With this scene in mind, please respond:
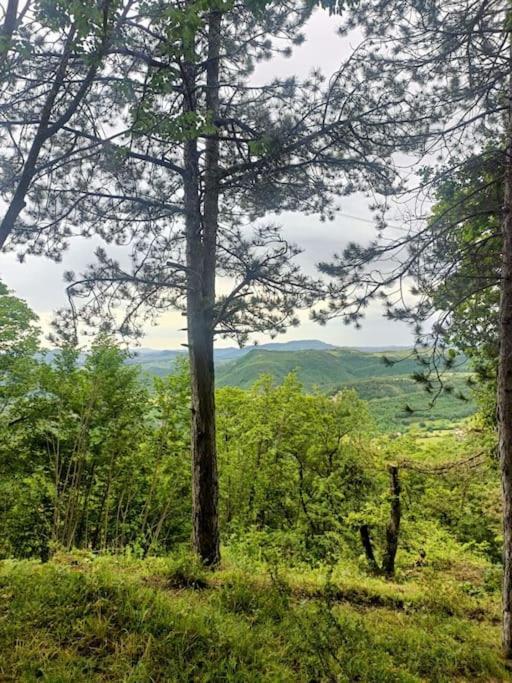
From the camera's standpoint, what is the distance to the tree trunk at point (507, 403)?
3.59m

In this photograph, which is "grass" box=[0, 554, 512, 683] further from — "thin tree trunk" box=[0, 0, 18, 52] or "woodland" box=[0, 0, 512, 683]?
"thin tree trunk" box=[0, 0, 18, 52]

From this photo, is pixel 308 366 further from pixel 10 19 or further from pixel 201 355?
pixel 10 19

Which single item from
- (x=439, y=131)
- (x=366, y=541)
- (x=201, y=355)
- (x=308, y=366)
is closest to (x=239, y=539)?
(x=366, y=541)

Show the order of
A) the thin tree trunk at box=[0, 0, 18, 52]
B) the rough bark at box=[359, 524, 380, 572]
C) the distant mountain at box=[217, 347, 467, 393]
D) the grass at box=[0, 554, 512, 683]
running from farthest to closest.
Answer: the distant mountain at box=[217, 347, 467, 393] → the rough bark at box=[359, 524, 380, 572] → the grass at box=[0, 554, 512, 683] → the thin tree trunk at box=[0, 0, 18, 52]

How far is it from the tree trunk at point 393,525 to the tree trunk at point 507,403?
4845mm

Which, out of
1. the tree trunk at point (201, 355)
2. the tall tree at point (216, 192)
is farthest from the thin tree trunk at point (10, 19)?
the tree trunk at point (201, 355)

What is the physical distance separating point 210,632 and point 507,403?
3.07 meters

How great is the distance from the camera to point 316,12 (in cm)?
487

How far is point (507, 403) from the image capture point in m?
3.62

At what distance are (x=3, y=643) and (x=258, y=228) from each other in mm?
4409

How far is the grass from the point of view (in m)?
2.59

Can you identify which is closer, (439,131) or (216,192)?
(439,131)

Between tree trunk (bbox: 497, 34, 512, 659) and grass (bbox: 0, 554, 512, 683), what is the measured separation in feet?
1.79

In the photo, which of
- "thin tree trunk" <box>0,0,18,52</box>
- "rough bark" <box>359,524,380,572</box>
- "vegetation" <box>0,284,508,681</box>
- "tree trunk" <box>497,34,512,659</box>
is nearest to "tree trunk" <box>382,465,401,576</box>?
"vegetation" <box>0,284,508,681</box>
